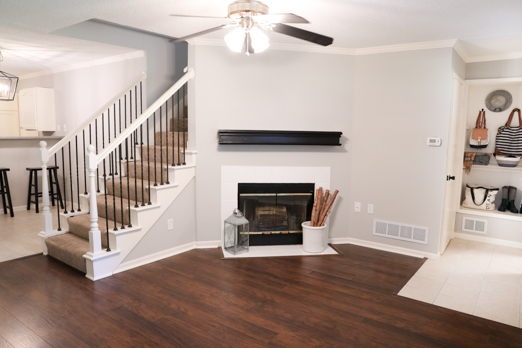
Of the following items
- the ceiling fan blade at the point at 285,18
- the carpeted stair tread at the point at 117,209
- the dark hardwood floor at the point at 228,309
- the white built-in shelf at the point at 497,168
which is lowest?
the dark hardwood floor at the point at 228,309

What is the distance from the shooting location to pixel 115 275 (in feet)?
11.6

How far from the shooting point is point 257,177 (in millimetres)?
4395

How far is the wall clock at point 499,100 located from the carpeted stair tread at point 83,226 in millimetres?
4956

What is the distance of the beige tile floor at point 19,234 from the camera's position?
411 centimetres

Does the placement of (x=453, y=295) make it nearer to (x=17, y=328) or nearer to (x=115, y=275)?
(x=115, y=275)

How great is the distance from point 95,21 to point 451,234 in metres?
5.13

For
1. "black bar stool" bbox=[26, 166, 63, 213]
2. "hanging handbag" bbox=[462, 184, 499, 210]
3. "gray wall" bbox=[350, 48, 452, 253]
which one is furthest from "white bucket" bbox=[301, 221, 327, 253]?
"black bar stool" bbox=[26, 166, 63, 213]

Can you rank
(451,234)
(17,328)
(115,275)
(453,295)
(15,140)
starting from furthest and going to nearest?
1. (15,140)
2. (451,234)
3. (115,275)
4. (453,295)
5. (17,328)

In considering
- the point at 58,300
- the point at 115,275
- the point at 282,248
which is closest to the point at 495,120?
the point at 282,248

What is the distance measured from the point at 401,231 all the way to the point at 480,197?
1453mm

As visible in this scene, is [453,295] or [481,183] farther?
[481,183]

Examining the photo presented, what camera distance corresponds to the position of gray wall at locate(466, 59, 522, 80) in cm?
441

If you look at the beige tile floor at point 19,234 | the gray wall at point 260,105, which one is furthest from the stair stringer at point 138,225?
the beige tile floor at point 19,234

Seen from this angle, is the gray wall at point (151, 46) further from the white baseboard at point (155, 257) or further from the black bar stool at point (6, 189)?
the black bar stool at point (6, 189)
